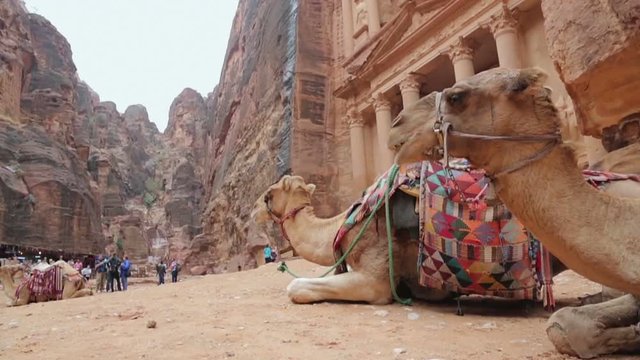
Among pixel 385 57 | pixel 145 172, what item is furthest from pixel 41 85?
pixel 385 57

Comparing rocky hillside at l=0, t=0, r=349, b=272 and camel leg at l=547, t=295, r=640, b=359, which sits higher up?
rocky hillside at l=0, t=0, r=349, b=272

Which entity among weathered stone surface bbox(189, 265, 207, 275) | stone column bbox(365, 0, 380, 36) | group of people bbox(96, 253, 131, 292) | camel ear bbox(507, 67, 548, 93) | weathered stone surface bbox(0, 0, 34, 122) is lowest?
weathered stone surface bbox(189, 265, 207, 275)

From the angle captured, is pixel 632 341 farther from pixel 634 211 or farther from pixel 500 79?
pixel 500 79

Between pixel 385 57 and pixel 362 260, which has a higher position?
pixel 385 57

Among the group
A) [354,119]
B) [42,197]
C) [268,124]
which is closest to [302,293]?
[354,119]

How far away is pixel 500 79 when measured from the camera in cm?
230

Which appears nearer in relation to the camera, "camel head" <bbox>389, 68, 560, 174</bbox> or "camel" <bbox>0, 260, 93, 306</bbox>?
"camel head" <bbox>389, 68, 560, 174</bbox>

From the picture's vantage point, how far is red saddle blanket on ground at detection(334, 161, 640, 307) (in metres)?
3.74

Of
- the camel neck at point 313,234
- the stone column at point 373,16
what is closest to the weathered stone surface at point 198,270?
the stone column at point 373,16

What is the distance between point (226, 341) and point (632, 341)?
240 centimetres

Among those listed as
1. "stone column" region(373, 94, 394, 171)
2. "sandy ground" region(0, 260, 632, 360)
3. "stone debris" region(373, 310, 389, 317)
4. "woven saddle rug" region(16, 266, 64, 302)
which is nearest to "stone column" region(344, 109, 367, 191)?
"stone column" region(373, 94, 394, 171)

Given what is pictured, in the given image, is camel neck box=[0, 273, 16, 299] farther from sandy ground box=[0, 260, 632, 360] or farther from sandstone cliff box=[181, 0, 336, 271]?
sandstone cliff box=[181, 0, 336, 271]

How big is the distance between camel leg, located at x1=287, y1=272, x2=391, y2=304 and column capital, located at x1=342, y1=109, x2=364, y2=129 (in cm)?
1750

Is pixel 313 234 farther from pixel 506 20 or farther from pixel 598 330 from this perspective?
pixel 506 20
